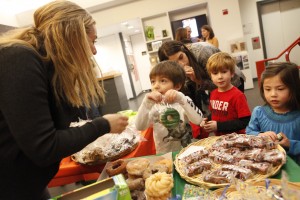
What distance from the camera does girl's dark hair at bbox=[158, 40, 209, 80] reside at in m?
2.10

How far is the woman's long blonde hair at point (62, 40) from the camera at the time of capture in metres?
0.86

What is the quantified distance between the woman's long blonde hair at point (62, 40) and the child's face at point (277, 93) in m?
1.01

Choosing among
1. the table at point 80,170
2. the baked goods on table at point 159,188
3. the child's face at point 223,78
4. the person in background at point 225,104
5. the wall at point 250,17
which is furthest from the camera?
the wall at point 250,17

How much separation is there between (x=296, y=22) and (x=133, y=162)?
294 inches

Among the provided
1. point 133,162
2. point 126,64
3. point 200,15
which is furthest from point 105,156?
point 126,64

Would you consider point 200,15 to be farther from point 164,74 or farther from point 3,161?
point 3,161

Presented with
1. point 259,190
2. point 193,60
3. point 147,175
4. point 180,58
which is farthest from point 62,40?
point 193,60

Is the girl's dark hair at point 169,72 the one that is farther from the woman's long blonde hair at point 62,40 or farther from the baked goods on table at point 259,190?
the baked goods on table at point 259,190

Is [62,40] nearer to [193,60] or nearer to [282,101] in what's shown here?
[282,101]

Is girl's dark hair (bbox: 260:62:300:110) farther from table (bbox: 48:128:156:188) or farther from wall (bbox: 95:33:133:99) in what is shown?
wall (bbox: 95:33:133:99)

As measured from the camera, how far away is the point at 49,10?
0.89 metres

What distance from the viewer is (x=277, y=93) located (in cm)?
134

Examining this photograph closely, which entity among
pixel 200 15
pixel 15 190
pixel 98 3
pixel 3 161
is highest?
pixel 98 3

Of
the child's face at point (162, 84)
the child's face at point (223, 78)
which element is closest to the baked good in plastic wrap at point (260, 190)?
the child's face at point (162, 84)
